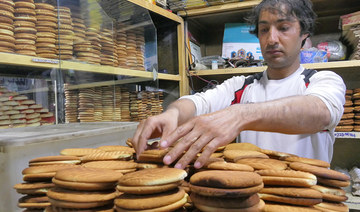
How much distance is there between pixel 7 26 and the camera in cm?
144

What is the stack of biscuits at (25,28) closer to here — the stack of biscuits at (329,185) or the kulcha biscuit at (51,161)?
the kulcha biscuit at (51,161)

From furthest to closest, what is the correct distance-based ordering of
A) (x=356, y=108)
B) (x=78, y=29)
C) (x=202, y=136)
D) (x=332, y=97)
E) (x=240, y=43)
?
(x=240, y=43) < (x=356, y=108) < (x=78, y=29) < (x=332, y=97) < (x=202, y=136)

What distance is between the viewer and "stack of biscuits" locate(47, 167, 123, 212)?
0.55 meters

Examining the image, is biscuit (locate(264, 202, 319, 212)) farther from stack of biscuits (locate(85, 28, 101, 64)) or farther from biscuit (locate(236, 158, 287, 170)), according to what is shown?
stack of biscuits (locate(85, 28, 101, 64))

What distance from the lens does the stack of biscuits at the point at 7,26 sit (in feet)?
4.55

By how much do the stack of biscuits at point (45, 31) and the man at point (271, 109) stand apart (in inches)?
36.3

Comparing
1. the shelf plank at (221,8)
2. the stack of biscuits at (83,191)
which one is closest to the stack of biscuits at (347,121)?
the shelf plank at (221,8)

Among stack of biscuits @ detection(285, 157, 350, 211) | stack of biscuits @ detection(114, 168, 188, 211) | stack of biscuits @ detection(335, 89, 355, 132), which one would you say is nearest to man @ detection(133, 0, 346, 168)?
stack of biscuits @ detection(114, 168, 188, 211)

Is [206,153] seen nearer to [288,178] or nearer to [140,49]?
[288,178]

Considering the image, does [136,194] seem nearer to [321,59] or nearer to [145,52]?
[145,52]

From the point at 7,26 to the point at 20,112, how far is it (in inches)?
21.5

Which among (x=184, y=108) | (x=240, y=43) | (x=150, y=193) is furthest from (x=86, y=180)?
(x=240, y=43)

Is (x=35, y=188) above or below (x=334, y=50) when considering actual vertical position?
below

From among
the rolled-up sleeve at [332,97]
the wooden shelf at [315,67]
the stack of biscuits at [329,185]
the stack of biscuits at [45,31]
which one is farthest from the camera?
the wooden shelf at [315,67]
